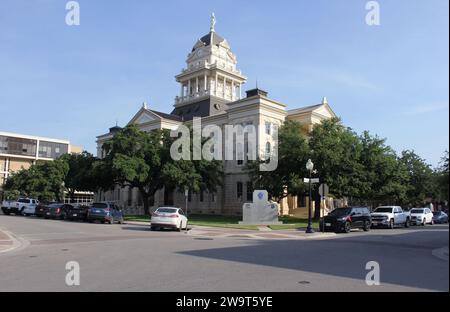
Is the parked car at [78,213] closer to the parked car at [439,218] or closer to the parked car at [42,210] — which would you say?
the parked car at [42,210]

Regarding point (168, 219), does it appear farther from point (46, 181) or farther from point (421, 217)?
point (46, 181)

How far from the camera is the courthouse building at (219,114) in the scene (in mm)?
59250

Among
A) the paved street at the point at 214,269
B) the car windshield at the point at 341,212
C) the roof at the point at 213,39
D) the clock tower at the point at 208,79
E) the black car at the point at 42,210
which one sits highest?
the roof at the point at 213,39

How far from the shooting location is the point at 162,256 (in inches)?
533

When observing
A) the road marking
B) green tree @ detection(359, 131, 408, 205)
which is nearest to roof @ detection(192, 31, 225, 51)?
green tree @ detection(359, 131, 408, 205)

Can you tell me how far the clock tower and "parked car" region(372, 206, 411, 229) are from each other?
146 ft

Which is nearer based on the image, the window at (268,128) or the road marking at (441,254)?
the road marking at (441,254)

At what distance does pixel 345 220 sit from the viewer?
2762cm

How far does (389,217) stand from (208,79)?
5596cm

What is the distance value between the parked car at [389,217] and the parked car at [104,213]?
2003 cm

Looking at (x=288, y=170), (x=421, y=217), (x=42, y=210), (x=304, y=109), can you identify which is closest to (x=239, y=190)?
(x=304, y=109)

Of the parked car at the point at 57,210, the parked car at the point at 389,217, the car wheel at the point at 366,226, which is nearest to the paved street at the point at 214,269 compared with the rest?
the car wheel at the point at 366,226

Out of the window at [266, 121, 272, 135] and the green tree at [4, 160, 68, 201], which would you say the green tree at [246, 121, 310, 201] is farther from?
the green tree at [4, 160, 68, 201]
